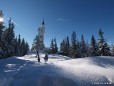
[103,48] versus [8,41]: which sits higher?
[8,41]

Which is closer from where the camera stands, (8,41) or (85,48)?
(8,41)

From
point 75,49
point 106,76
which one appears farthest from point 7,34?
point 106,76

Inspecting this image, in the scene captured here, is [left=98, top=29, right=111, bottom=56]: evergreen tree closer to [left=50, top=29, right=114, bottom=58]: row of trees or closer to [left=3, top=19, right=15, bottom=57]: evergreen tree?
[left=50, top=29, right=114, bottom=58]: row of trees

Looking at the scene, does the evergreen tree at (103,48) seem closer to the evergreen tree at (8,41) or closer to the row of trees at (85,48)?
the row of trees at (85,48)

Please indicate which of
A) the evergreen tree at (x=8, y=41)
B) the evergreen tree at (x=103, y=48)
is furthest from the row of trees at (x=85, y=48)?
the evergreen tree at (x=8, y=41)

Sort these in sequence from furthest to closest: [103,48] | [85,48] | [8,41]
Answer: [85,48], [8,41], [103,48]

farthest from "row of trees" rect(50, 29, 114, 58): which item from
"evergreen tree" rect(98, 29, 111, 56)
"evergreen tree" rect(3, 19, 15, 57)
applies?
"evergreen tree" rect(3, 19, 15, 57)

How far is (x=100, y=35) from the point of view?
2237 inches

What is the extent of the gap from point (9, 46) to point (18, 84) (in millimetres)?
44632

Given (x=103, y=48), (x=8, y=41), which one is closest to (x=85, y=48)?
(x=103, y=48)

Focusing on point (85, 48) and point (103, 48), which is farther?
point (85, 48)

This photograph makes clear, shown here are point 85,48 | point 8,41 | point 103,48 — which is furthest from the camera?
point 85,48

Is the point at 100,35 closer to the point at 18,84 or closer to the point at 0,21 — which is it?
the point at 0,21

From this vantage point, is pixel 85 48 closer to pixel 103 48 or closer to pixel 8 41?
pixel 103 48
